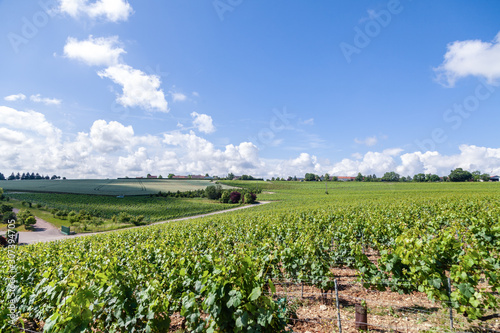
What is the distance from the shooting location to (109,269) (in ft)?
15.8

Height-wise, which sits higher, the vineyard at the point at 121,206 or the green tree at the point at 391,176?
the green tree at the point at 391,176

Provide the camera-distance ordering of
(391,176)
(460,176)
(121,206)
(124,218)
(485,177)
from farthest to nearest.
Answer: (391,176) < (485,177) < (460,176) < (121,206) < (124,218)

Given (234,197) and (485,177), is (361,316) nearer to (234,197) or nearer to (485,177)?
(234,197)

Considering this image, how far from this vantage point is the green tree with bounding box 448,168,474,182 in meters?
105

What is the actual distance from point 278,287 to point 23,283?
7331 millimetres

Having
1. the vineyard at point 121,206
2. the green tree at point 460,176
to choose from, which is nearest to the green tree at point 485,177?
the green tree at point 460,176

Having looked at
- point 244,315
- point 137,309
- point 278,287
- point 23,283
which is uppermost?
point 244,315

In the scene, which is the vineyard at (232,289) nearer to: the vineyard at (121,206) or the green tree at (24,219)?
the green tree at (24,219)

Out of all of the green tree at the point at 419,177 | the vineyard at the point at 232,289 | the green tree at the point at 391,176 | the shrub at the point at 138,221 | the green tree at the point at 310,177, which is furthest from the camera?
the green tree at the point at 310,177

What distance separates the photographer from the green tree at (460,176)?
4143 inches

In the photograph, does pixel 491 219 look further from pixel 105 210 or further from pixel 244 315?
pixel 105 210

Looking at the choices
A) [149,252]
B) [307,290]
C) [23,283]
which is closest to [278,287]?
[307,290]

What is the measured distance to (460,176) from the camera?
106 metres

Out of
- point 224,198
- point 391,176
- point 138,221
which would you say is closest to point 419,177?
point 391,176
